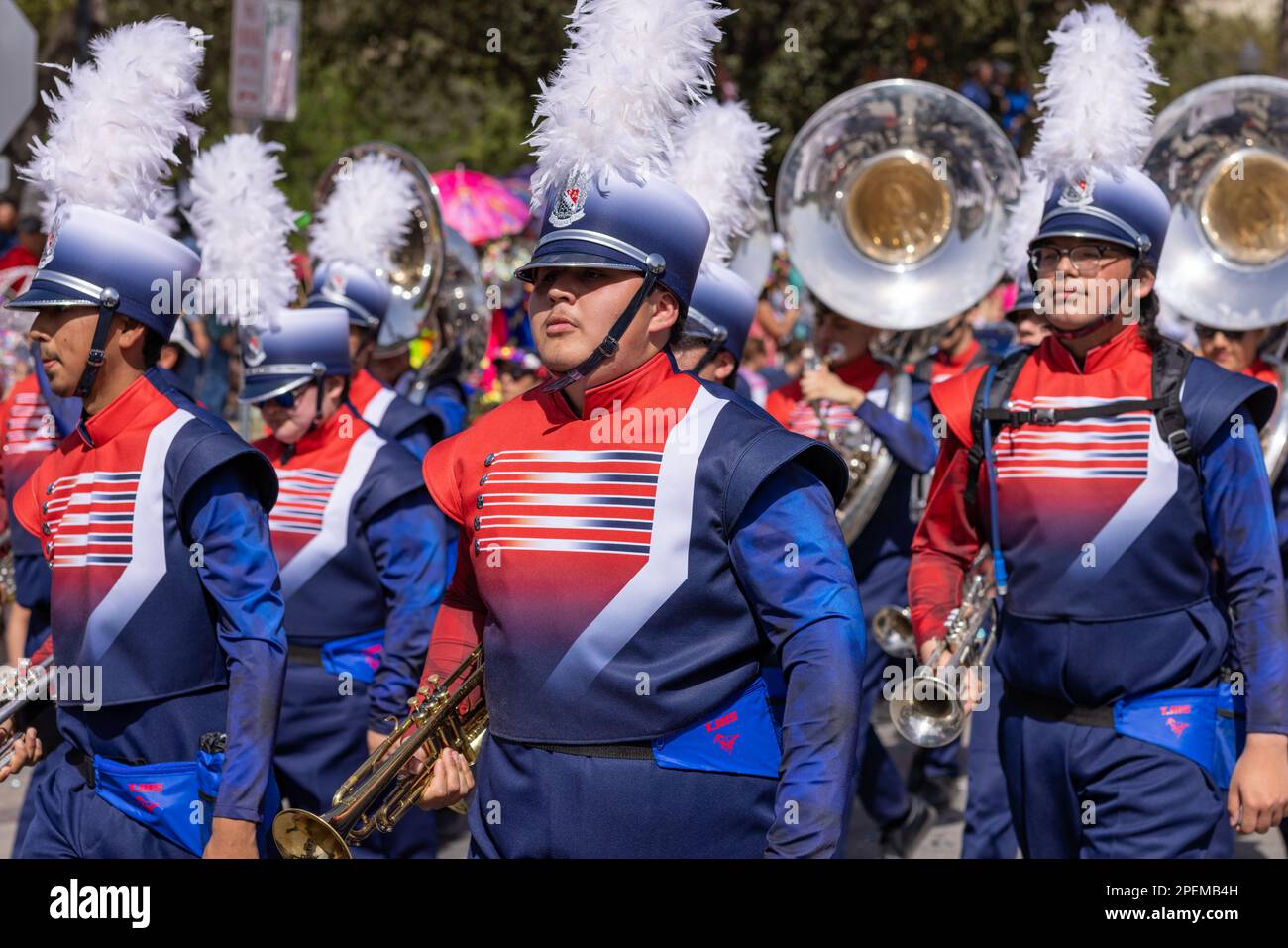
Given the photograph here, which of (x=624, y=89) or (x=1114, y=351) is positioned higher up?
(x=624, y=89)

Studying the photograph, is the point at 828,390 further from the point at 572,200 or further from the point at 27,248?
the point at 27,248

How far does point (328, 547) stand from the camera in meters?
5.65

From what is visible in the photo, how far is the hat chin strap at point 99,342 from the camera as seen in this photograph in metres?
4.15

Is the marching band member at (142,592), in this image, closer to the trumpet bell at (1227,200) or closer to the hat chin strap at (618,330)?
the hat chin strap at (618,330)

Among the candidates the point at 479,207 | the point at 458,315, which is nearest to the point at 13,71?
the point at 458,315

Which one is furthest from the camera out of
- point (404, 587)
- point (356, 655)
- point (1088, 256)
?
point (356, 655)

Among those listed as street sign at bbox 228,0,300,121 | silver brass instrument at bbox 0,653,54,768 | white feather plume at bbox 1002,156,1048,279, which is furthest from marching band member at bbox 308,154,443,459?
silver brass instrument at bbox 0,653,54,768

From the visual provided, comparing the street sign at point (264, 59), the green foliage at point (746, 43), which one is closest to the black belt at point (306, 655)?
the street sign at point (264, 59)

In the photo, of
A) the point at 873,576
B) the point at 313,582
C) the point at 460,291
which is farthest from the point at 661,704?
the point at 460,291

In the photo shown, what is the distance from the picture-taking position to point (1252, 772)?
417cm

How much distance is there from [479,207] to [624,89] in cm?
1159

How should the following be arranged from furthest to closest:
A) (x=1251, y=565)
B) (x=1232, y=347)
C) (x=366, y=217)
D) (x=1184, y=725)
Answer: (x=366, y=217), (x=1232, y=347), (x=1184, y=725), (x=1251, y=565)

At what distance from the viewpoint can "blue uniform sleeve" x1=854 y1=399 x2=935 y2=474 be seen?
7.04 meters
